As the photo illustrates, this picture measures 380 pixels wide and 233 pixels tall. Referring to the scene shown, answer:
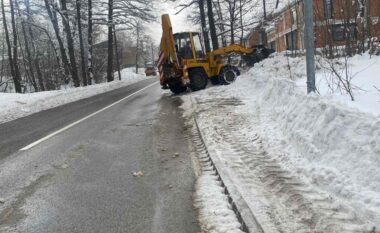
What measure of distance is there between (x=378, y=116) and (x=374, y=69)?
18.3 feet

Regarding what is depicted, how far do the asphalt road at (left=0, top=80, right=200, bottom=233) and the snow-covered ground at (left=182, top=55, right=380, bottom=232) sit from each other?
0.80m

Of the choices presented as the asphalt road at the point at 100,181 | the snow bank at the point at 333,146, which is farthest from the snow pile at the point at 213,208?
the snow bank at the point at 333,146

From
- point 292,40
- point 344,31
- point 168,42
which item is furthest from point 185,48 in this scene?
point 344,31

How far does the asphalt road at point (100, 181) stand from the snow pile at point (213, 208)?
119mm

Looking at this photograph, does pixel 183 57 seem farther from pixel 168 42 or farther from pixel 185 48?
pixel 168 42

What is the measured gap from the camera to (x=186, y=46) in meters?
21.3

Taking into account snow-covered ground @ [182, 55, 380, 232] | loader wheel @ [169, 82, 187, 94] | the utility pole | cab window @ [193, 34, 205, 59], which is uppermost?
cab window @ [193, 34, 205, 59]

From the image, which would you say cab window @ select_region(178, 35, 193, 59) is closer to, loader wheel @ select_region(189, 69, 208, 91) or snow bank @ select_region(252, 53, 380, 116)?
loader wheel @ select_region(189, 69, 208, 91)

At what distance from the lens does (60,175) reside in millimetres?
7301

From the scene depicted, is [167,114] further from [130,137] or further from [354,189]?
[354,189]

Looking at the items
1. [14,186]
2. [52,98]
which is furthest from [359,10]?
[52,98]

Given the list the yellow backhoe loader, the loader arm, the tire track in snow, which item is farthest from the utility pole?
the loader arm

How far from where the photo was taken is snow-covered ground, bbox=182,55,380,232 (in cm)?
458

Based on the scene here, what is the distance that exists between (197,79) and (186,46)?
5.24ft
